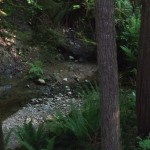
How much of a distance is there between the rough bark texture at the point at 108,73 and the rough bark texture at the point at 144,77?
1201 mm

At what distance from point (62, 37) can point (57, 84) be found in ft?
7.12

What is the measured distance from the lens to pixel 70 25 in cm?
1342

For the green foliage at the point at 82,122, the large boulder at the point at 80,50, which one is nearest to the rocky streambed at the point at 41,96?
the large boulder at the point at 80,50

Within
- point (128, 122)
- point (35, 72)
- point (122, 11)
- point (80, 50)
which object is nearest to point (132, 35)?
point (122, 11)

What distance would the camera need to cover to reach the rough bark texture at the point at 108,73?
202 inches

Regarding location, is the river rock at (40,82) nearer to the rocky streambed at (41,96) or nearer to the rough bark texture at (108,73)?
the rocky streambed at (41,96)

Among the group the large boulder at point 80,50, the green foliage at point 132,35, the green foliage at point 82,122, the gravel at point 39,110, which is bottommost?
the gravel at point 39,110

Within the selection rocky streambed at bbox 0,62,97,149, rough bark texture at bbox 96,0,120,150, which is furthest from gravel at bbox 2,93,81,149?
rough bark texture at bbox 96,0,120,150

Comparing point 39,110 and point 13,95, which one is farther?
point 13,95

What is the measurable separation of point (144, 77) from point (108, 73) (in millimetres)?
1397

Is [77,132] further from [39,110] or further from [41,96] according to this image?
[41,96]

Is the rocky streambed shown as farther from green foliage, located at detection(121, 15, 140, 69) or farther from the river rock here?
green foliage, located at detection(121, 15, 140, 69)

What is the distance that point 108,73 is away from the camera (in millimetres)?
5324

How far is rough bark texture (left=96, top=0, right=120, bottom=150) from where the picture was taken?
5137 millimetres
